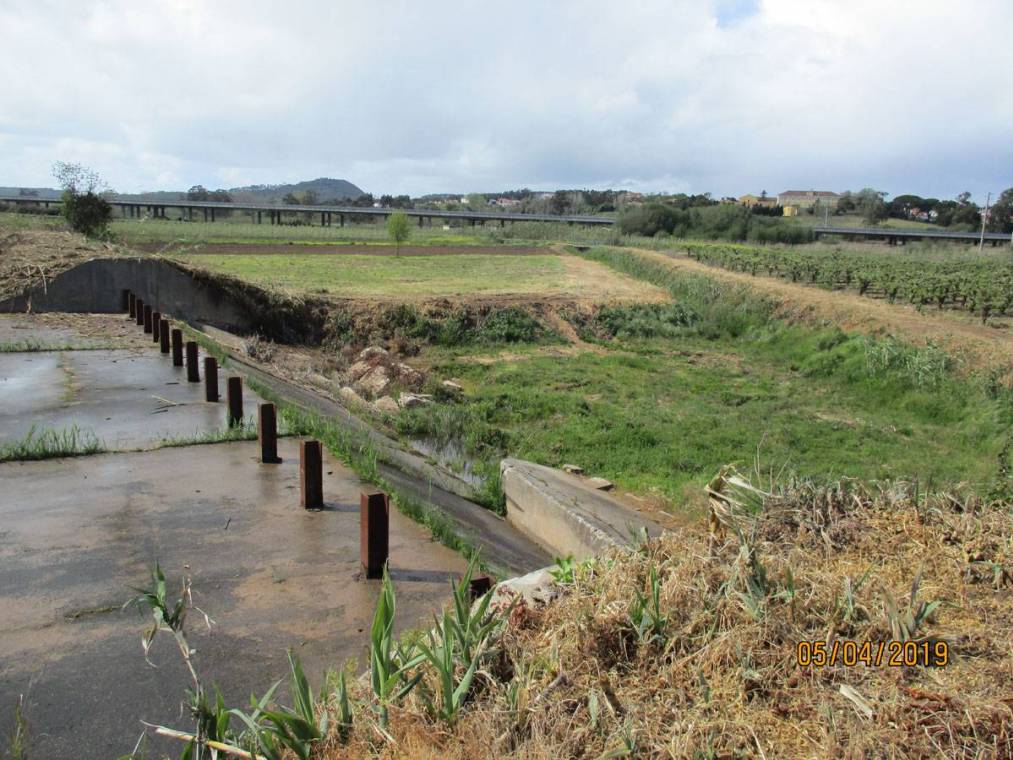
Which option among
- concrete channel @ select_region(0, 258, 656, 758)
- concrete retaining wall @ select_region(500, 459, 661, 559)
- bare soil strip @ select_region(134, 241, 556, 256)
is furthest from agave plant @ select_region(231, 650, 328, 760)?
bare soil strip @ select_region(134, 241, 556, 256)

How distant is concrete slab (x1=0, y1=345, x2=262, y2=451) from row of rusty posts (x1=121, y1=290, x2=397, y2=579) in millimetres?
287

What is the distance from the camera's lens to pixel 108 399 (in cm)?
1073

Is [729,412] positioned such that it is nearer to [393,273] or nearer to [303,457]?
[303,457]

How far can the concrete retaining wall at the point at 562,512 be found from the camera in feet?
28.7

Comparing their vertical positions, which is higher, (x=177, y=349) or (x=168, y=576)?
(x=177, y=349)

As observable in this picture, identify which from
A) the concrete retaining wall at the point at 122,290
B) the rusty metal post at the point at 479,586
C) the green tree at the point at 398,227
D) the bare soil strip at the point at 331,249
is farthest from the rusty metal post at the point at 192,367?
the green tree at the point at 398,227

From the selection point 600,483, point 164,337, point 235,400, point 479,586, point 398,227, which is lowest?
point 600,483

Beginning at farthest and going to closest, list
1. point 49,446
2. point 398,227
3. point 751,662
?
point 398,227 → point 49,446 → point 751,662

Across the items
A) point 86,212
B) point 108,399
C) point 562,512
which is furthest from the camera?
point 86,212

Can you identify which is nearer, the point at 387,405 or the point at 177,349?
the point at 177,349

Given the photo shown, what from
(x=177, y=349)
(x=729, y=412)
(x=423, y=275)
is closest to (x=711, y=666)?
(x=177, y=349)

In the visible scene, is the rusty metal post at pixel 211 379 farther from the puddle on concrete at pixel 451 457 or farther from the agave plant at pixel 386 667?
the agave plant at pixel 386 667

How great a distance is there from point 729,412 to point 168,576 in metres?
13.7

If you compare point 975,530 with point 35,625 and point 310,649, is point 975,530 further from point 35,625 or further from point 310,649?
point 35,625
